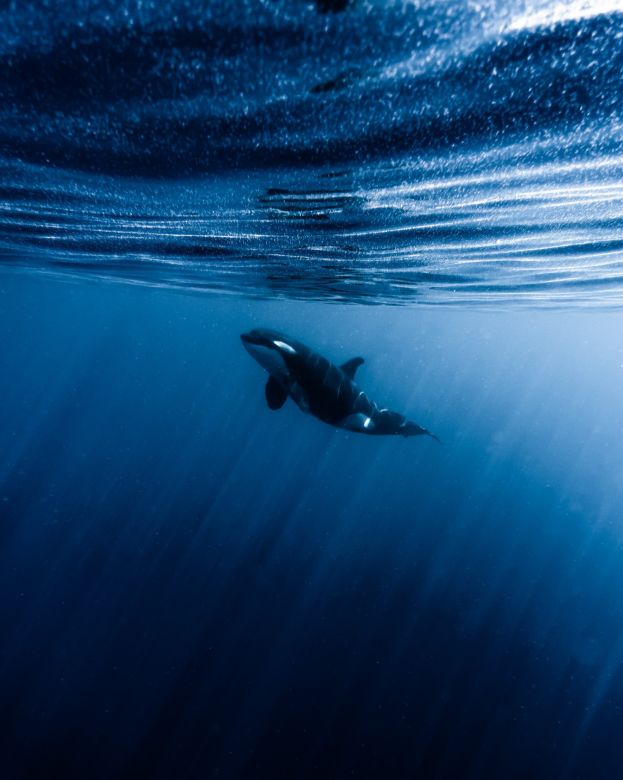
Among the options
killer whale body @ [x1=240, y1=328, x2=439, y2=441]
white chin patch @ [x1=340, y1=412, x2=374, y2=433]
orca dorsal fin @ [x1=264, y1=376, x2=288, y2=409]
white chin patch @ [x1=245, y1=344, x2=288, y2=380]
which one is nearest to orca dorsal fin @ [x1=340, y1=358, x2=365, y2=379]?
killer whale body @ [x1=240, y1=328, x2=439, y2=441]

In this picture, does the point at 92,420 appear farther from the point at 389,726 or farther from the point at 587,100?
the point at 587,100

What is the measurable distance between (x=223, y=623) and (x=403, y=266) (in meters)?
13.6

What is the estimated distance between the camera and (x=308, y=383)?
8.37m

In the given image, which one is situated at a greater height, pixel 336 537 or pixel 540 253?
pixel 540 253

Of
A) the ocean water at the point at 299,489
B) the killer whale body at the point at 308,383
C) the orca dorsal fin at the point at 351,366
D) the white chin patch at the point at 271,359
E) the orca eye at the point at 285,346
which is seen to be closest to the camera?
the ocean water at the point at 299,489

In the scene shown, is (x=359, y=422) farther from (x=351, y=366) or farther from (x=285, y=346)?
(x=285, y=346)

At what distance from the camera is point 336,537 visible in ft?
83.4

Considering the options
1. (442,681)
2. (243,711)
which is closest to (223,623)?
(243,711)

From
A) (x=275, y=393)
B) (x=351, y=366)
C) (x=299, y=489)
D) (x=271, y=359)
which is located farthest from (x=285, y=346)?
(x=299, y=489)

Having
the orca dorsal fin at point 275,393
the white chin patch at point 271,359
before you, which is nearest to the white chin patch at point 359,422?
the orca dorsal fin at point 275,393

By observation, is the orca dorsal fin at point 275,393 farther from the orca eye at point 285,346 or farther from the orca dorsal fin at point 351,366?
the orca dorsal fin at point 351,366

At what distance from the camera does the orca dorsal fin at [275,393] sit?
29.5 ft

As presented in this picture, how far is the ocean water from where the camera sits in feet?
7.87

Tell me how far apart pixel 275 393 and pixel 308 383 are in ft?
3.48
